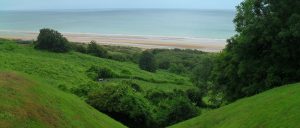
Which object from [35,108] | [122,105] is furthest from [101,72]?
[35,108]

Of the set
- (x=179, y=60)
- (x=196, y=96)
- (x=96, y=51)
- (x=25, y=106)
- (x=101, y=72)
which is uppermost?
(x=25, y=106)

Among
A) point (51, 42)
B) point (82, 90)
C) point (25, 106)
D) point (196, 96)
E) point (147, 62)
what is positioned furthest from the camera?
point (147, 62)

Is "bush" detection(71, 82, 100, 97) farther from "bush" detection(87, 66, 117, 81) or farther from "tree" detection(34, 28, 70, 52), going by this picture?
"tree" detection(34, 28, 70, 52)

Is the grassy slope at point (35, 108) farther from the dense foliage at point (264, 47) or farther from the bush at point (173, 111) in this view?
the bush at point (173, 111)

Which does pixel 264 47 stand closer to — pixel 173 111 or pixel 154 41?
pixel 173 111

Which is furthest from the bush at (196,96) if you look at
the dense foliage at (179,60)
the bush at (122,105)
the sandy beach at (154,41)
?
the sandy beach at (154,41)

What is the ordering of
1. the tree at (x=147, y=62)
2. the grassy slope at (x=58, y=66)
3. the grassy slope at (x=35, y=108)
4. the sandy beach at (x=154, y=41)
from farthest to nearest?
the sandy beach at (x=154, y=41), the tree at (x=147, y=62), the grassy slope at (x=58, y=66), the grassy slope at (x=35, y=108)

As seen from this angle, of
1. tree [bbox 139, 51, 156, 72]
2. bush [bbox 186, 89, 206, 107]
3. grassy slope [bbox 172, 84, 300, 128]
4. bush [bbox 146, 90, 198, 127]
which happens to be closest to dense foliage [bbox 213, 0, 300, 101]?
grassy slope [bbox 172, 84, 300, 128]
